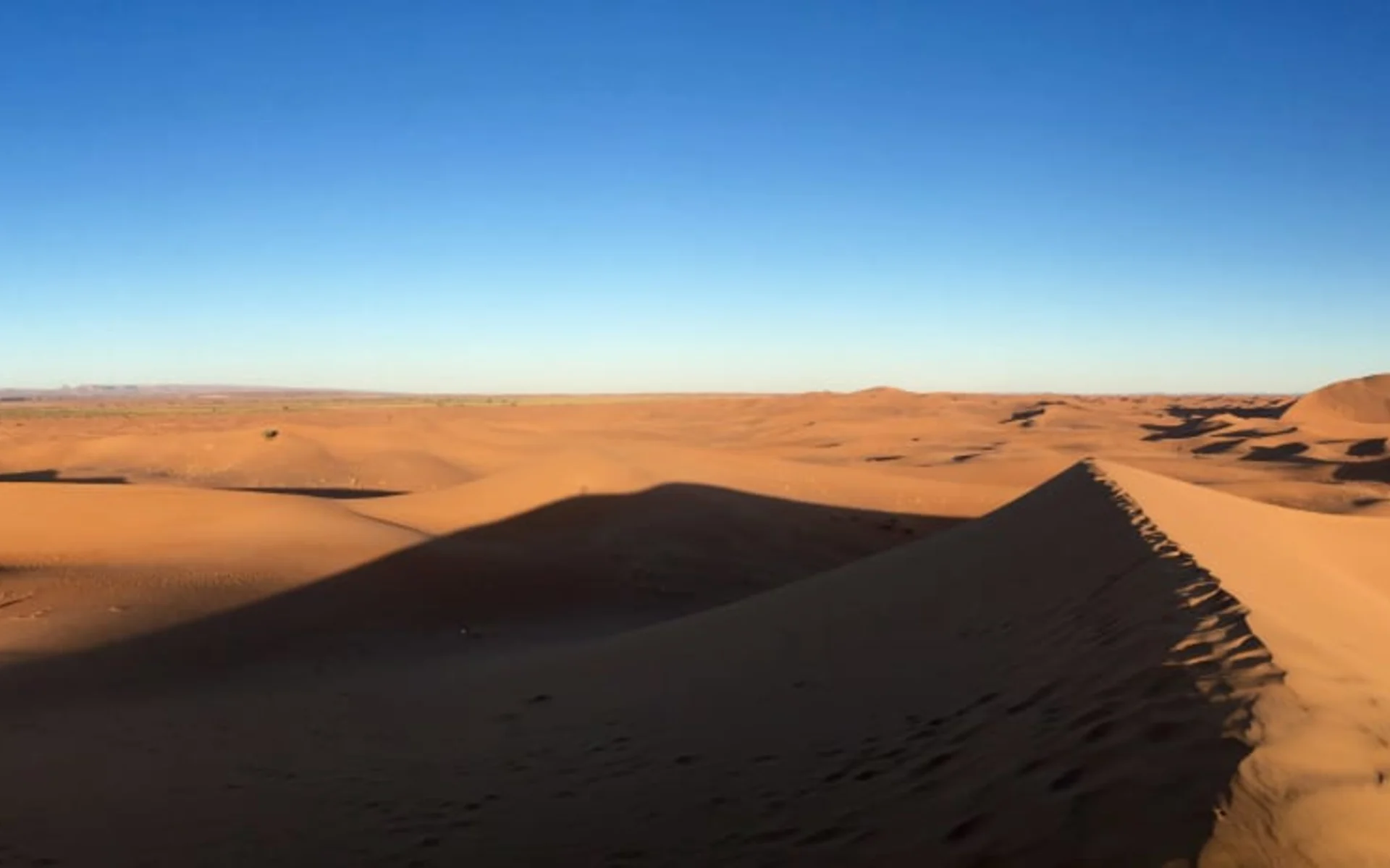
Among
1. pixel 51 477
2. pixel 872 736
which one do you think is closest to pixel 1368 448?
pixel 872 736

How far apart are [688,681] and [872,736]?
2724mm

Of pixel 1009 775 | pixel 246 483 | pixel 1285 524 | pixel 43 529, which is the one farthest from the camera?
pixel 246 483

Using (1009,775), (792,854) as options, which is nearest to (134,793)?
(792,854)

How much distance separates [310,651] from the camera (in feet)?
33.6

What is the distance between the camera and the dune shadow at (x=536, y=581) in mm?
9727

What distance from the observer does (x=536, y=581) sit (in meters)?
14.1

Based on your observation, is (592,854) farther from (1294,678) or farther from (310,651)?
(310,651)

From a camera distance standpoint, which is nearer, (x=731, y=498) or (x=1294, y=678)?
(x=1294, y=678)

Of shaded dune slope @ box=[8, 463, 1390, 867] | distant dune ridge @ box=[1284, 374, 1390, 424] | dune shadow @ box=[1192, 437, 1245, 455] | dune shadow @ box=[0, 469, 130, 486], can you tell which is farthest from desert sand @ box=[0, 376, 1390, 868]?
distant dune ridge @ box=[1284, 374, 1390, 424]

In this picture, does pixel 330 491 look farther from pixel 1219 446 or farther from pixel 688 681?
pixel 1219 446

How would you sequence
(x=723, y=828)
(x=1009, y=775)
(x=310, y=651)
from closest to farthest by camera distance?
(x=1009, y=775) < (x=723, y=828) < (x=310, y=651)

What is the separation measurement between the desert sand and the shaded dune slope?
26 millimetres

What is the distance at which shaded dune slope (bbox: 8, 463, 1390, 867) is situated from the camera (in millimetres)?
3355

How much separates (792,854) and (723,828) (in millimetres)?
594
